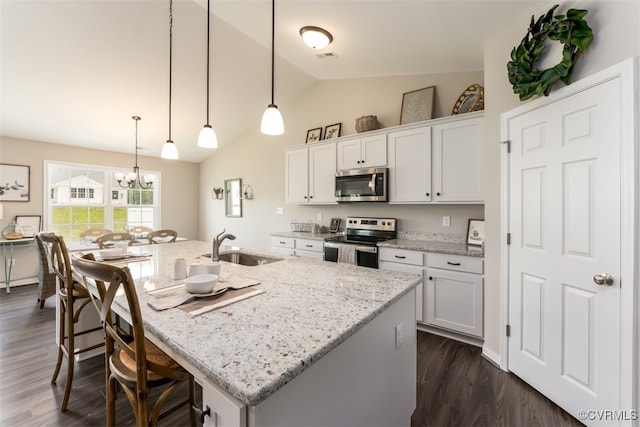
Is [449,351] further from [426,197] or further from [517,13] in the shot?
[517,13]

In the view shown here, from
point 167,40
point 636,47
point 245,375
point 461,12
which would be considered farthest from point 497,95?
point 167,40

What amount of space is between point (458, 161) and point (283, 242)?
2547 mm

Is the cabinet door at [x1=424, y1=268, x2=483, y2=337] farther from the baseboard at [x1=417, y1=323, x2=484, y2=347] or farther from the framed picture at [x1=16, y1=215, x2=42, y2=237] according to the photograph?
the framed picture at [x1=16, y1=215, x2=42, y2=237]

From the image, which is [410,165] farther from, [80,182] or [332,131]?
[80,182]

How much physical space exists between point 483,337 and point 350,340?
2072 mm

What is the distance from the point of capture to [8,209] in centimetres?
418

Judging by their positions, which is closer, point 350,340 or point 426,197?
point 350,340

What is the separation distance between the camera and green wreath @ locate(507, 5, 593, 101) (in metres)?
1.59

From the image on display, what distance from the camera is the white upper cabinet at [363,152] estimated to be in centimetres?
336

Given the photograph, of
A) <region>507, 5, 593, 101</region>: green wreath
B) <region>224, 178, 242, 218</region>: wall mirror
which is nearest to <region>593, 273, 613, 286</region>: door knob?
<region>507, 5, 593, 101</region>: green wreath

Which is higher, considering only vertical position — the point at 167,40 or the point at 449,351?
the point at 167,40

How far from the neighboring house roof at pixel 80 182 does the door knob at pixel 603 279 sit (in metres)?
A: 6.69

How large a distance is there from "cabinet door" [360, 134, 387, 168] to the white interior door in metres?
1.40

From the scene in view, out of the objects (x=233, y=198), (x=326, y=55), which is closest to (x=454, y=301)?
(x=326, y=55)
